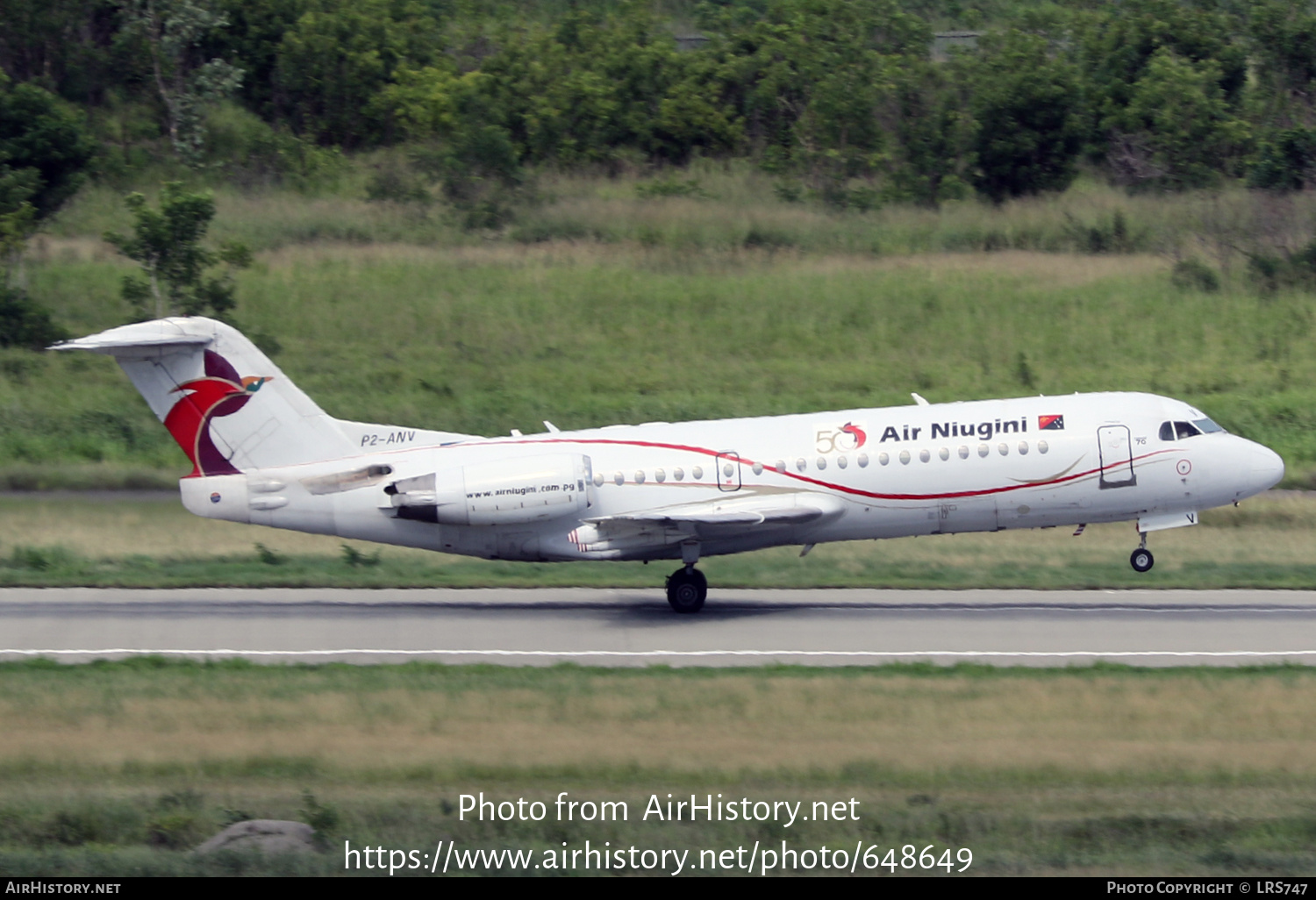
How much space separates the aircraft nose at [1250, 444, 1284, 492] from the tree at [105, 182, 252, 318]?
29.5m

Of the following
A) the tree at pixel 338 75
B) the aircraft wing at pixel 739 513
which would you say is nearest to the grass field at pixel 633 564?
the aircraft wing at pixel 739 513

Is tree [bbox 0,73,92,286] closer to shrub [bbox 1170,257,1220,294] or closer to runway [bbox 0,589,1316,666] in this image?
runway [bbox 0,589,1316,666]

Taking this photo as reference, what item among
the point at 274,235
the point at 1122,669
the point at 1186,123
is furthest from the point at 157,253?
the point at 1186,123

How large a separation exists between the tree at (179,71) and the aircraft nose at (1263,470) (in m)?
44.4

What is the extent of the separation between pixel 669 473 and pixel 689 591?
1990mm

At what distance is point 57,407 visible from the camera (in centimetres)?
4347

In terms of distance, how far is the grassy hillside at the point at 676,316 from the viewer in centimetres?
4391

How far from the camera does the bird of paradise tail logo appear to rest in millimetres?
25297

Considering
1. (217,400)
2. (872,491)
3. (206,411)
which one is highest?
(217,400)

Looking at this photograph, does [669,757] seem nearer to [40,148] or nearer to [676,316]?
[676,316]

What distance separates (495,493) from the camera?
25.0 m

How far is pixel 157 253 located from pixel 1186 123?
1479 inches

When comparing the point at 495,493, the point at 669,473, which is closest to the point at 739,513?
the point at 669,473

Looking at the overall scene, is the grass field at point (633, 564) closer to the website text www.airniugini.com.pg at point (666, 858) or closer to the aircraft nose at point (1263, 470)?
the aircraft nose at point (1263, 470)
